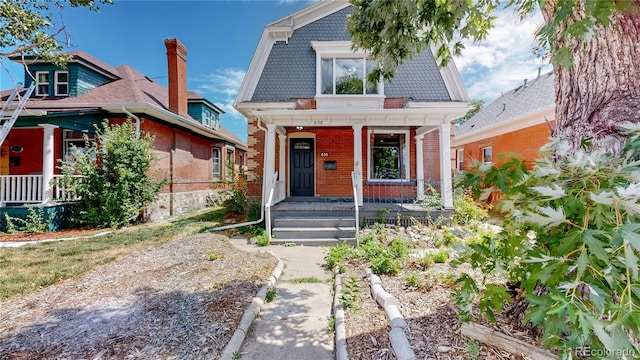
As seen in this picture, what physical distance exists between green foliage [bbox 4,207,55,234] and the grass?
189 cm

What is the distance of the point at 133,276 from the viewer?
4.50 meters

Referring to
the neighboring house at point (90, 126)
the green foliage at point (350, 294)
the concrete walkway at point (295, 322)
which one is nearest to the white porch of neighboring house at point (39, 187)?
the neighboring house at point (90, 126)

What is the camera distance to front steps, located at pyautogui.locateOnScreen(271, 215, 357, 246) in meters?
6.85

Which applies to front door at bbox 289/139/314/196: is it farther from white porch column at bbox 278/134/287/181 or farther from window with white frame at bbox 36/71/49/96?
window with white frame at bbox 36/71/49/96

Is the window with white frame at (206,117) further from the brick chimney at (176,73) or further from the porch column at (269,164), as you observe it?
the porch column at (269,164)

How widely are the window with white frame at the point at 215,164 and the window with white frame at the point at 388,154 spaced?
10283mm

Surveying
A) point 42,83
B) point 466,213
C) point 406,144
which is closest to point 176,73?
point 42,83

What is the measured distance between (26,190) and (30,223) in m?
1.56

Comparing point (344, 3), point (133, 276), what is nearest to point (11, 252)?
point (133, 276)

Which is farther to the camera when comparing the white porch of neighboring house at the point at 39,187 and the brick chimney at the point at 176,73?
the brick chimney at the point at 176,73

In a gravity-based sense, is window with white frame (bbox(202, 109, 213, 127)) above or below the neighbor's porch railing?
above

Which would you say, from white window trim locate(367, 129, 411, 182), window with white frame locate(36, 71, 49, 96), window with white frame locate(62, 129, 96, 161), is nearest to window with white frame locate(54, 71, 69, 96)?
window with white frame locate(36, 71, 49, 96)

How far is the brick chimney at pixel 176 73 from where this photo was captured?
482 inches

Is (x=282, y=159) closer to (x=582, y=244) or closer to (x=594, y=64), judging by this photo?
(x=594, y=64)
